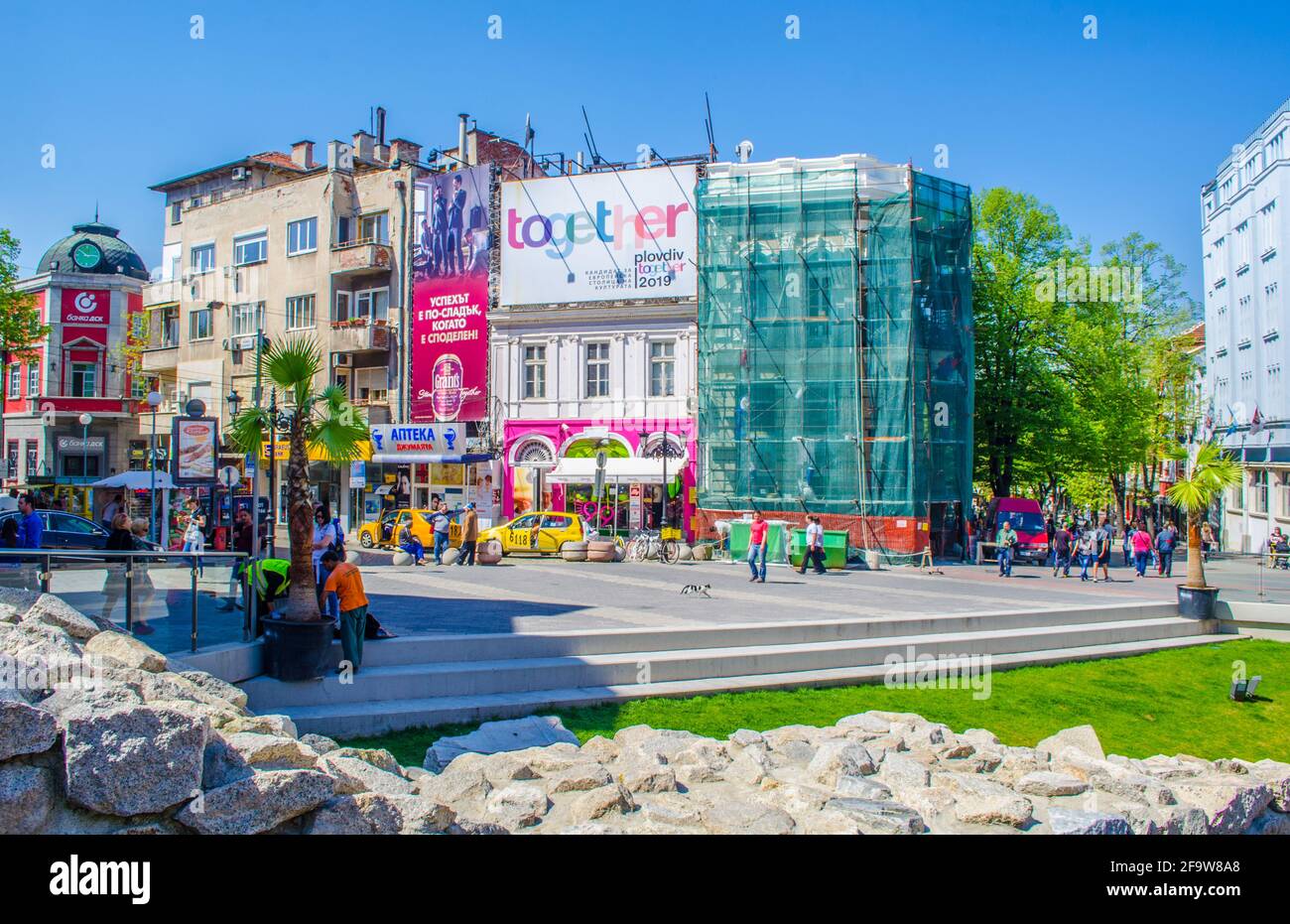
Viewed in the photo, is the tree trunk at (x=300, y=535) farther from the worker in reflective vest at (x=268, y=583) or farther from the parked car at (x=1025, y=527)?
the parked car at (x=1025, y=527)

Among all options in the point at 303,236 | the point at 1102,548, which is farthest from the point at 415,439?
the point at 1102,548

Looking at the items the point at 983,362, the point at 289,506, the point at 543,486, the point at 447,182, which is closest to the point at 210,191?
the point at 447,182

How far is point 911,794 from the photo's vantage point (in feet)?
28.2

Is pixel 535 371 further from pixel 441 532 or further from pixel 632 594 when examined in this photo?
pixel 632 594

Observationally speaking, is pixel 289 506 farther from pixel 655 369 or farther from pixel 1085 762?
pixel 655 369

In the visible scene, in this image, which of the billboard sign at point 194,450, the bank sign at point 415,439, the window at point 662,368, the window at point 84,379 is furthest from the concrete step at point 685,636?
the window at point 84,379

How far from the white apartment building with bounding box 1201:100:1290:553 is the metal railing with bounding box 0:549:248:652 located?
4021cm

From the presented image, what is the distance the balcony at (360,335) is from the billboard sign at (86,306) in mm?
23213

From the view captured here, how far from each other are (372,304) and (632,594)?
29.8 meters

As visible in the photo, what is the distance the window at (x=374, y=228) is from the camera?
151 ft

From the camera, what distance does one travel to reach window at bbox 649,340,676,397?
3909cm

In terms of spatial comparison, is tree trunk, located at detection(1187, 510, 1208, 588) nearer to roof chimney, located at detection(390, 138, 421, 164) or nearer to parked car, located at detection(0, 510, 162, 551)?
parked car, located at detection(0, 510, 162, 551)
